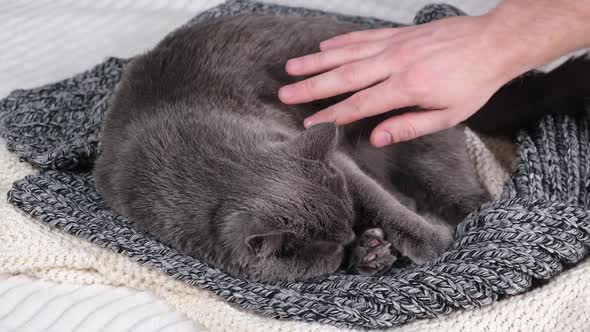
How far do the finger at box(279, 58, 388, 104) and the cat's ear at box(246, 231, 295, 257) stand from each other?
0.41 m

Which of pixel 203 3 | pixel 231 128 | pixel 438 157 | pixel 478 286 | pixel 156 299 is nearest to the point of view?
pixel 478 286

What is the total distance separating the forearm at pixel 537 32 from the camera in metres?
1.39

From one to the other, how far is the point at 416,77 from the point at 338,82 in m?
0.20

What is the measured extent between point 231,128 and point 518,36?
0.73m

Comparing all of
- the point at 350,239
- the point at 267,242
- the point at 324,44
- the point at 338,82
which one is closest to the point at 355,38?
the point at 324,44

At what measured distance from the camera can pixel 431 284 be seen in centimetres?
114

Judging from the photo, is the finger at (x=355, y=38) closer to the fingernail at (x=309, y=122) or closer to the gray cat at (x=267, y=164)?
the gray cat at (x=267, y=164)

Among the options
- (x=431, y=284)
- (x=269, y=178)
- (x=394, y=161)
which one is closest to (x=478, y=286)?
(x=431, y=284)

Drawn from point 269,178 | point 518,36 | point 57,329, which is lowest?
point 57,329

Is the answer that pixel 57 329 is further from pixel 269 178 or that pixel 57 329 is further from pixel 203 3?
pixel 203 3

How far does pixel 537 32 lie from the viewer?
1.41m

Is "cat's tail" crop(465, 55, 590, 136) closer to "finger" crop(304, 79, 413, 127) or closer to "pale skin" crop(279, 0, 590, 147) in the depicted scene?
"pale skin" crop(279, 0, 590, 147)

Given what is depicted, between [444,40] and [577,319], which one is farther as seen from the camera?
[444,40]

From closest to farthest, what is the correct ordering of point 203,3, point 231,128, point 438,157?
point 231,128 → point 438,157 → point 203,3
